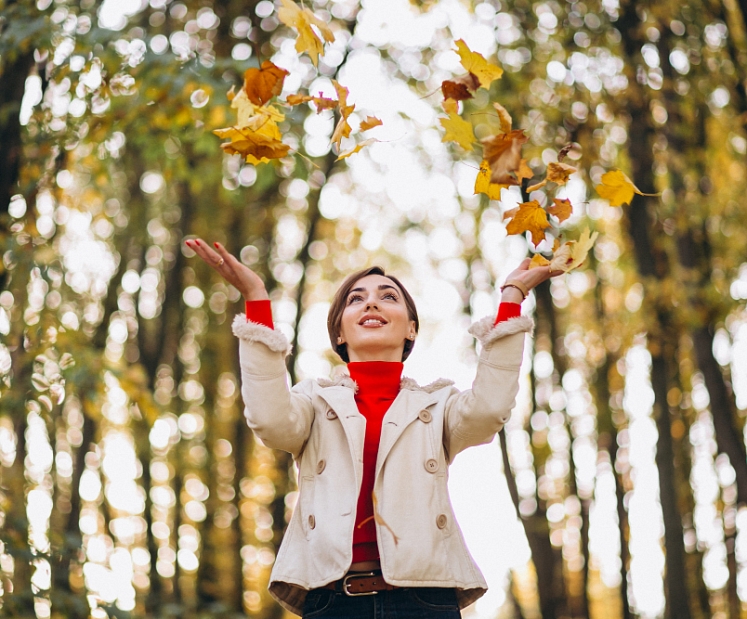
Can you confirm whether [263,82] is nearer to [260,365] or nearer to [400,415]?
[260,365]

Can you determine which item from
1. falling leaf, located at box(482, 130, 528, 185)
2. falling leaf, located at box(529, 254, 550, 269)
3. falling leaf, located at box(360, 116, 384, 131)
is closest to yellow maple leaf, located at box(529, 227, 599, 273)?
falling leaf, located at box(529, 254, 550, 269)

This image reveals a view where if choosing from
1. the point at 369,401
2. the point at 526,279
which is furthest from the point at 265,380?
the point at 526,279

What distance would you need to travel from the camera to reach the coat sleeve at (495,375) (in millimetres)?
2740

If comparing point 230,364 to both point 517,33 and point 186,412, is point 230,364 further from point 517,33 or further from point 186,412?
point 517,33

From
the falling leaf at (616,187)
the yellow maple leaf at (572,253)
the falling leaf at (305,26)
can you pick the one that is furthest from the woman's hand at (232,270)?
the falling leaf at (616,187)

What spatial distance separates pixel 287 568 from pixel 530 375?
9050 mm

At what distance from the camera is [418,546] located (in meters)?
2.64

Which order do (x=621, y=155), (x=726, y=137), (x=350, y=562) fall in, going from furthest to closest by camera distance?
1. (x=621, y=155)
2. (x=726, y=137)
3. (x=350, y=562)

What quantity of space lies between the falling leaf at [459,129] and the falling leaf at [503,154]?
0.17m

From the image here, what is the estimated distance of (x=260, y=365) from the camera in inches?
108

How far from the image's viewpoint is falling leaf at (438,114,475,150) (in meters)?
2.70

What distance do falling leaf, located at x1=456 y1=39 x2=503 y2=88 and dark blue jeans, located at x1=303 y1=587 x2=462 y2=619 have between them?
1509 mm

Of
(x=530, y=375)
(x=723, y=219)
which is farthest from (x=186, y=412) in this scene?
(x=723, y=219)

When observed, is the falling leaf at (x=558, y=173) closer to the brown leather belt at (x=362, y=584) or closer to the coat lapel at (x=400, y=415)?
the coat lapel at (x=400, y=415)
